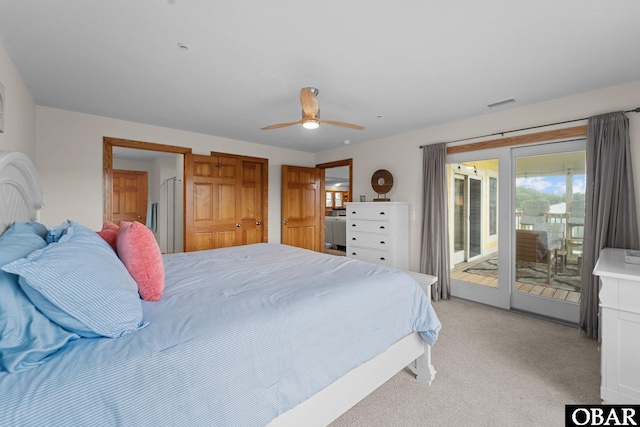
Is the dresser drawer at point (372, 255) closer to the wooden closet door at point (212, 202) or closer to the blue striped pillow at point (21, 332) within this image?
the wooden closet door at point (212, 202)

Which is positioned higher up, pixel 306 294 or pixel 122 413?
pixel 306 294

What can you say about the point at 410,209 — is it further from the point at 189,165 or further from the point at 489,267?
the point at 189,165

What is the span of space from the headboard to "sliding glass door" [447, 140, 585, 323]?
4.36 metres

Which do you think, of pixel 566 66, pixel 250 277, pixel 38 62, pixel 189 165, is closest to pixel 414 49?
pixel 566 66

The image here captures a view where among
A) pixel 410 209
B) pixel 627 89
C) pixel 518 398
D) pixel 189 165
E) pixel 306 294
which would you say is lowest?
pixel 518 398

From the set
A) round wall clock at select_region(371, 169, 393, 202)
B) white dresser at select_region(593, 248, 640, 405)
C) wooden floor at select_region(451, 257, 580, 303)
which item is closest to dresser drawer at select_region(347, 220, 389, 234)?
round wall clock at select_region(371, 169, 393, 202)

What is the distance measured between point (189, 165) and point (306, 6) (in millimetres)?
3324

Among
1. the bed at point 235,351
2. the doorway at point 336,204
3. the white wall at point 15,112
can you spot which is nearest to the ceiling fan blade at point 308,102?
the bed at point 235,351

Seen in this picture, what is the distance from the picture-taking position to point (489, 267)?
374cm

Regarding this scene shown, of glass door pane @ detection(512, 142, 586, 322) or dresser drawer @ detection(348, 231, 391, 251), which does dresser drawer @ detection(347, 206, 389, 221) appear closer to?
dresser drawer @ detection(348, 231, 391, 251)

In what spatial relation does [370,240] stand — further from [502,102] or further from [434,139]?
[502,102]

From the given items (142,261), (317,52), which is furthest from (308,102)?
(142,261)

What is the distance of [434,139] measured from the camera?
409 cm

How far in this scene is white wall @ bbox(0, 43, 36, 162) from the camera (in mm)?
2100
